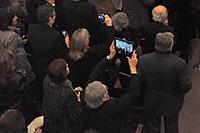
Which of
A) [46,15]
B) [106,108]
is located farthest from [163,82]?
[46,15]

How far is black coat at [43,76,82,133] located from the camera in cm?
466

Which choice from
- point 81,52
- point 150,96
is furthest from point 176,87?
point 81,52

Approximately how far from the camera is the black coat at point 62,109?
466 cm

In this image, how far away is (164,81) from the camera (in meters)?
5.16

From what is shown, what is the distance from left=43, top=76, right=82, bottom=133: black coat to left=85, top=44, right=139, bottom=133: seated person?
0.41 feet

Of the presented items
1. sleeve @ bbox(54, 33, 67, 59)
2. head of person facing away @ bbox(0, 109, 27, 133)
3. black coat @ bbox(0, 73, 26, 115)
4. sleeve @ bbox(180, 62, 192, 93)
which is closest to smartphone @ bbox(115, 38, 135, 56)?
sleeve @ bbox(180, 62, 192, 93)

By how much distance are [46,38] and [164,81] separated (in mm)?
1493

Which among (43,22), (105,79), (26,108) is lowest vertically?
(26,108)

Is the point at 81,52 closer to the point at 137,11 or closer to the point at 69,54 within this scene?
the point at 69,54

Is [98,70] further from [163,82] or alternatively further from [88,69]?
[163,82]

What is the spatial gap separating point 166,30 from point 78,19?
118 cm

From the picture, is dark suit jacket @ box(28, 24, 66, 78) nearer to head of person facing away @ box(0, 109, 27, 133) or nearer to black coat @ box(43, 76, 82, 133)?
black coat @ box(43, 76, 82, 133)

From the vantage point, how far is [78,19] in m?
6.19

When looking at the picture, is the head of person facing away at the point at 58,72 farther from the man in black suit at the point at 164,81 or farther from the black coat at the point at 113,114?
the man in black suit at the point at 164,81
